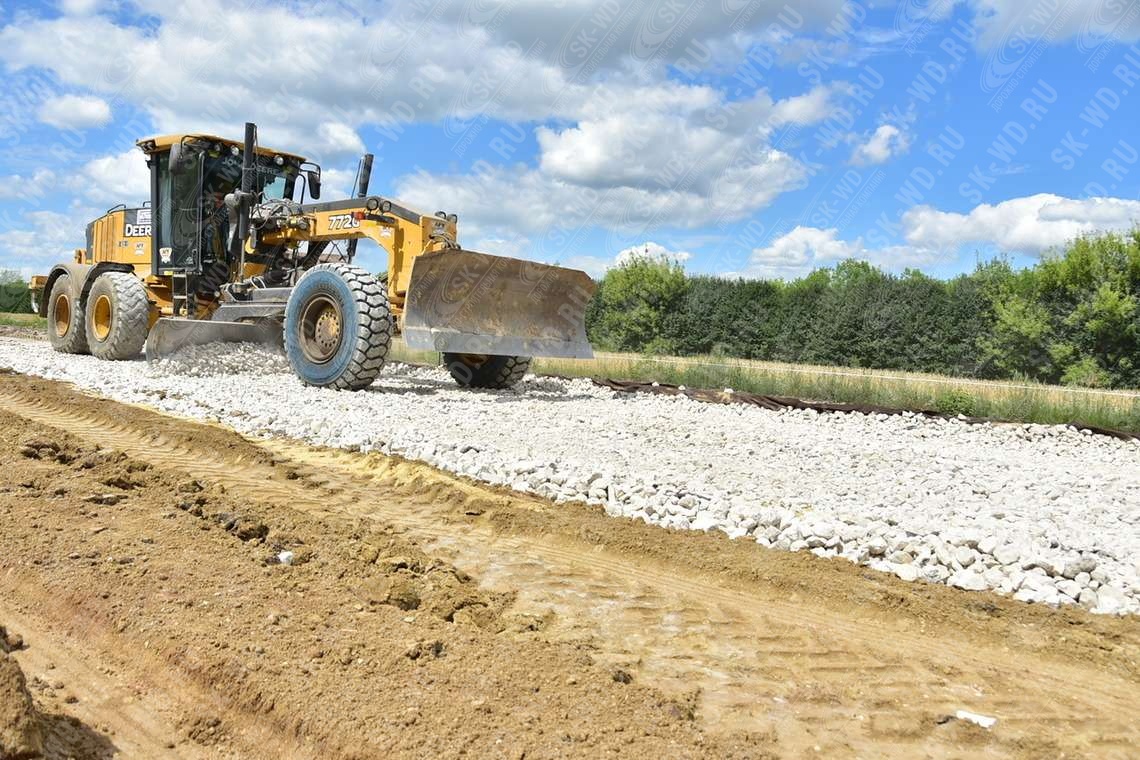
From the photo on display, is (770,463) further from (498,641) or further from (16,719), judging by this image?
(16,719)

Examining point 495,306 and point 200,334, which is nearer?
point 495,306

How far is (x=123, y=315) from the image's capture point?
12680mm

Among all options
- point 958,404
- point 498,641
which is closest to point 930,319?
point 958,404

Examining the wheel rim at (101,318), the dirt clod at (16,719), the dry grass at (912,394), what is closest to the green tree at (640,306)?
the dry grass at (912,394)

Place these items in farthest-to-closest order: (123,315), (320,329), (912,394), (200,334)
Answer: (912,394)
(123,315)
(200,334)
(320,329)

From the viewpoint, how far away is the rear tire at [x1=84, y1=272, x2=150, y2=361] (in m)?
12.7

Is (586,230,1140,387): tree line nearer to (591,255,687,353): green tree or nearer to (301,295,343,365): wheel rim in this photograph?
(591,255,687,353): green tree

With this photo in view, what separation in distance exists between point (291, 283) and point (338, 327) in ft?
8.57

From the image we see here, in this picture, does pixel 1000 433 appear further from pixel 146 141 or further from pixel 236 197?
pixel 146 141

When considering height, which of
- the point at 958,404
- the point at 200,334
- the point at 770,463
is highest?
the point at 200,334

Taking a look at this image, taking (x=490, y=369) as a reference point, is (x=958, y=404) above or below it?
below

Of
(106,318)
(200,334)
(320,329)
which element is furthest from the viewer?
(106,318)

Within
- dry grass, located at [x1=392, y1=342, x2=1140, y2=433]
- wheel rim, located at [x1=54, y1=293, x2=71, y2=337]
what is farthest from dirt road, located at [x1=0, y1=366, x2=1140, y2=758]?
wheel rim, located at [x1=54, y1=293, x2=71, y2=337]

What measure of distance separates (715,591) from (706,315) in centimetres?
2836
